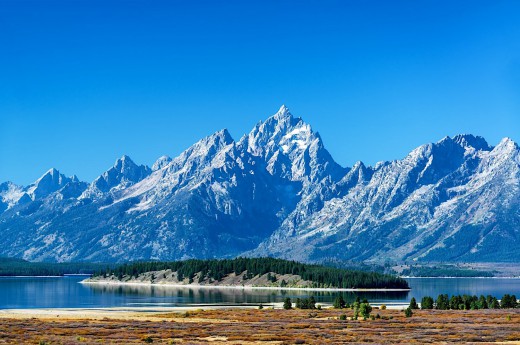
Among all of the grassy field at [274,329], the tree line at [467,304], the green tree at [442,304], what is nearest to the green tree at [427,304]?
the tree line at [467,304]

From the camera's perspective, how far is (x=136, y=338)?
115m

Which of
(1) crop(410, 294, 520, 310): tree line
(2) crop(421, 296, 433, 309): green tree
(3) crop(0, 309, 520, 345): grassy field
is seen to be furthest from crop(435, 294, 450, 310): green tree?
(3) crop(0, 309, 520, 345): grassy field

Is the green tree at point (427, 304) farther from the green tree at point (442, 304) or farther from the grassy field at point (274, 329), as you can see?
the grassy field at point (274, 329)

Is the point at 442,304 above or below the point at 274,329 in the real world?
above

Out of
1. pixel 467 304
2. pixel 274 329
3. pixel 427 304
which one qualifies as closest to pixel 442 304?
pixel 427 304

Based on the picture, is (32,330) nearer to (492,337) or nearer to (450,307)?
(492,337)

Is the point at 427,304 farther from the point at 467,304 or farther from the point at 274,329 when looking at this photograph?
the point at 274,329

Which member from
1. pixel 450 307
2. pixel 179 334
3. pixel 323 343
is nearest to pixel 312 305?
pixel 450 307

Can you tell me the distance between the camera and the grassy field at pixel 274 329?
369 feet

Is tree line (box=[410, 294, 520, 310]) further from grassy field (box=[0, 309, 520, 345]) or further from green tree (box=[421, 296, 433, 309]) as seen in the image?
grassy field (box=[0, 309, 520, 345])

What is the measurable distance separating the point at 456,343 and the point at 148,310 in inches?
4072

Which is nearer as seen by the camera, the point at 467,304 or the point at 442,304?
the point at 467,304

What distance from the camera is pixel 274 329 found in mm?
130875

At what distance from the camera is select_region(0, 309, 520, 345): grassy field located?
369 ft
